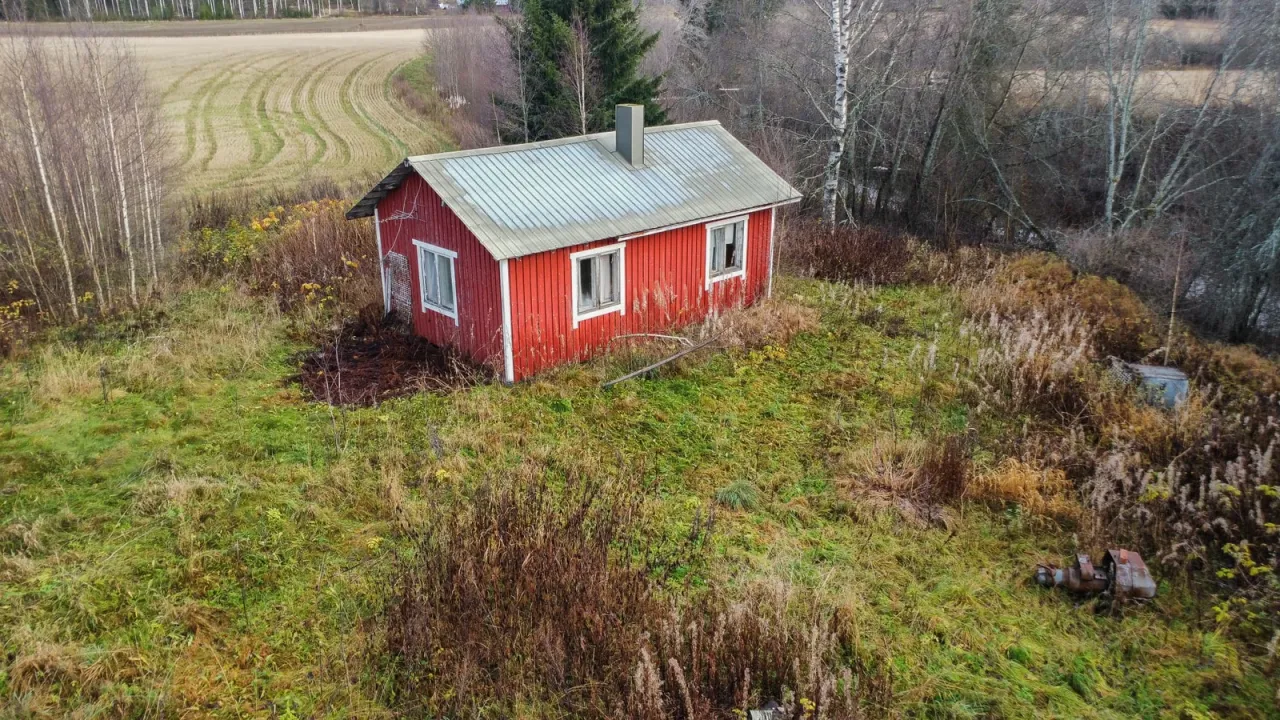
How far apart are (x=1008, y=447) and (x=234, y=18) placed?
3024 inches

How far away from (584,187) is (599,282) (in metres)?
1.49

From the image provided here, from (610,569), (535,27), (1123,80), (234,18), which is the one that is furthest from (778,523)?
(234,18)

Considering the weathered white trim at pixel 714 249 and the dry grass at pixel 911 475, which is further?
the weathered white trim at pixel 714 249

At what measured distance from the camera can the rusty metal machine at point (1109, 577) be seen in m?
6.02

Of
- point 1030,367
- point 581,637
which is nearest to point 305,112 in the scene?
point 1030,367

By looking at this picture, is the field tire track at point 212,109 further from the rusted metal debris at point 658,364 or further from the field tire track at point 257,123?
the rusted metal debris at point 658,364

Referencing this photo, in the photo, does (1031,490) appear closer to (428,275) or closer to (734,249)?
(734,249)

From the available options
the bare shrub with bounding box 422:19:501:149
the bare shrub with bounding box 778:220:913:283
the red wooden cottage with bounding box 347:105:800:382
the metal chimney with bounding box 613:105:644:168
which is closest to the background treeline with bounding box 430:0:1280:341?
the bare shrub with bounding box 778:220:913:283

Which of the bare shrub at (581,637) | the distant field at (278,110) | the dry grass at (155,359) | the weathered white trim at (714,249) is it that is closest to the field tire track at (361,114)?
the distant field at (278,110)

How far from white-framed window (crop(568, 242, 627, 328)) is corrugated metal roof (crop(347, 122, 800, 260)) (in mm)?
401

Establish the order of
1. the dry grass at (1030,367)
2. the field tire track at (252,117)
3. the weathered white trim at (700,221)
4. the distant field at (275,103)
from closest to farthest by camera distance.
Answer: the dry grass at (1030,367), the weathered white trim at (700,221), the distant field at (275,103), the field tire track at (252,117)

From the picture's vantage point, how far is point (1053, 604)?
20.3 ft

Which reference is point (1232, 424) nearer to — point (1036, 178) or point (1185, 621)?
point (1185, 621)

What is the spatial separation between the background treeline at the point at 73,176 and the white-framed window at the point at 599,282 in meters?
8.67
